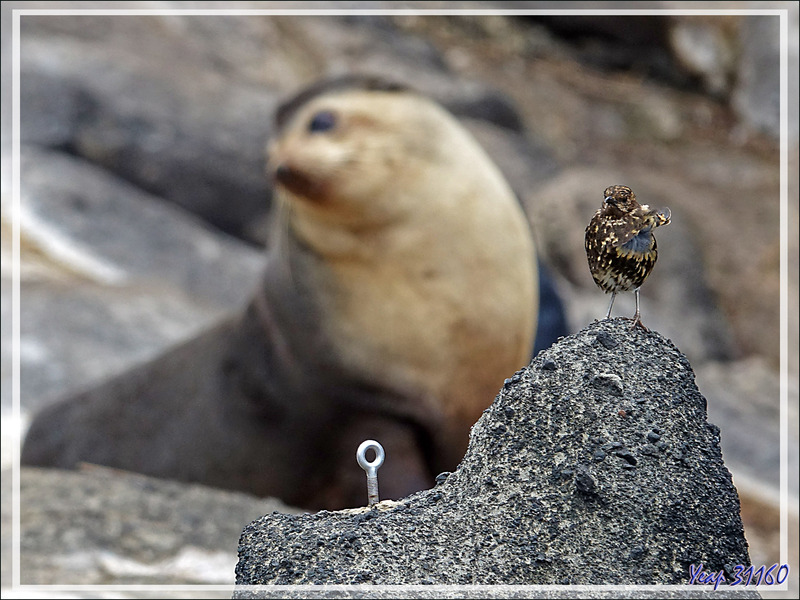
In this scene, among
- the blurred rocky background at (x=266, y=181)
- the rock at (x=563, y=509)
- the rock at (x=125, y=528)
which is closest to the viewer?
the rock at (x=563, y=509)

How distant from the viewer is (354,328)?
1952mm

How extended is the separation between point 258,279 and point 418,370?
2.19 ft

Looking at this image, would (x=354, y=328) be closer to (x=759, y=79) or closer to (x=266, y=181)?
(x=266, y=181)

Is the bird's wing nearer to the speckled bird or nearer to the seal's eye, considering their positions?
the speckled bird

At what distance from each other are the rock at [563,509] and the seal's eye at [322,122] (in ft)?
3.96

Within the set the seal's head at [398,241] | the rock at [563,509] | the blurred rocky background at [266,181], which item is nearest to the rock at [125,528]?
the blurred rocky background at [266,181]

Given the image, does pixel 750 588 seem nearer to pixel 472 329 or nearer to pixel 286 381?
pixel 472 329

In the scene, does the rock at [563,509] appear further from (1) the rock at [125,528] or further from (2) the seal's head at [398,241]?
(1) the rock at [125,528]

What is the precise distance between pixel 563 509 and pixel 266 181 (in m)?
2.00

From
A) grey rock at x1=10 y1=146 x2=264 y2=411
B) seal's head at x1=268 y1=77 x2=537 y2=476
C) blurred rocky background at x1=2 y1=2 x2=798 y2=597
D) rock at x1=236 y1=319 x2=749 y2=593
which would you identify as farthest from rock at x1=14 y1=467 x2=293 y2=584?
rock at x1=236 y1=319 x2=749 y2=593

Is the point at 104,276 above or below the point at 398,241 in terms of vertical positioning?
above

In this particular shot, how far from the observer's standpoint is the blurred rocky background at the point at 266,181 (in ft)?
7.74

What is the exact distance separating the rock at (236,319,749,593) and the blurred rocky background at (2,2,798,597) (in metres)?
1.25

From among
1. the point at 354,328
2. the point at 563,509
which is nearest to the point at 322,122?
the point at 354,328
